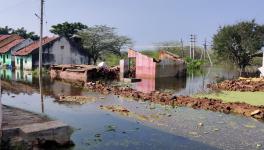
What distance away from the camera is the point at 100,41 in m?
58.3

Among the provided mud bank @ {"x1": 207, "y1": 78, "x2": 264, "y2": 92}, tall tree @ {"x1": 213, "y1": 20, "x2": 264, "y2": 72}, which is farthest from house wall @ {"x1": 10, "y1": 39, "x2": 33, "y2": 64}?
mud bank @ {"x1": 207, "y1": 78, "x2": 264, "y2": 92}

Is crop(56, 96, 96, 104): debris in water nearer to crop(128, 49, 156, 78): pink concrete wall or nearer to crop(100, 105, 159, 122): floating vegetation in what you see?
crop(100, 105, 159, 122): floating vegetation

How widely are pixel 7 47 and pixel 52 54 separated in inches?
419

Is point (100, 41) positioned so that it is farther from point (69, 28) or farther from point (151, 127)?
point (151, 127)

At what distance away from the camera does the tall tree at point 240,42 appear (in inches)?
1850

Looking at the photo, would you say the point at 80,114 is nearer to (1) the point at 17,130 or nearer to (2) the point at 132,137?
(2) the point at 132,137

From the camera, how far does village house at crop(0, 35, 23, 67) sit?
54.8 metres

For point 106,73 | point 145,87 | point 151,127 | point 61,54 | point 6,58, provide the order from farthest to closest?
1. point 6,58
2. point 61,54
3. point 106,73
4. point 145,87
5. point 151,127

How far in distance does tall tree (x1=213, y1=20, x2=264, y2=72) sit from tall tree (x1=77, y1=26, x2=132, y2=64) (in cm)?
1588

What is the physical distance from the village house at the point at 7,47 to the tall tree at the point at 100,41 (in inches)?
375

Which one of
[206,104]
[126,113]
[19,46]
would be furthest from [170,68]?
[126,113]

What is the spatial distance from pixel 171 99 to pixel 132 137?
27.3 feet

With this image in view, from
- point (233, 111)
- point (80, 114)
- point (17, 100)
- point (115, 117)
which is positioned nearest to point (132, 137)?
point (115, 117)

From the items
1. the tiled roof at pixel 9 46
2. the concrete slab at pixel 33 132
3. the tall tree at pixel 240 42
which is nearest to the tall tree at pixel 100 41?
the tiled roof at pixel 9 46
